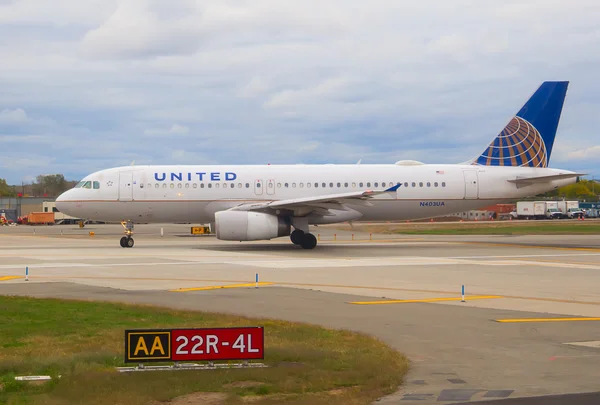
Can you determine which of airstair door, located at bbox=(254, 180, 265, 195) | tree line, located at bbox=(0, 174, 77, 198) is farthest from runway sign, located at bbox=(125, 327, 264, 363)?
tree line, located at bbox=(0, 174, 77, 198)

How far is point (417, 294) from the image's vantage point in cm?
1659

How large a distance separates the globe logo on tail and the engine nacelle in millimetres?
12257

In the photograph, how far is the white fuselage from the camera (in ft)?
112

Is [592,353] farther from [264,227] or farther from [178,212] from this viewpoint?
[178,212]

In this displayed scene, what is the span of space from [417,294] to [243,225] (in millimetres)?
14467

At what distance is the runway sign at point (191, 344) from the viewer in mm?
8117

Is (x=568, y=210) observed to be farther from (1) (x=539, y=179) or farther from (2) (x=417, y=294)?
(2) (x=417, y=294)

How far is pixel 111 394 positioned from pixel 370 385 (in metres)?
2.84

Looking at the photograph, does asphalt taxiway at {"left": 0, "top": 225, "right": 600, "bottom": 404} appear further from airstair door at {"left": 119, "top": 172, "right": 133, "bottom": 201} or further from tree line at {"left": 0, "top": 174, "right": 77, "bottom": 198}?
tree line at {"left": 0, "top": 174, "right": 77, "bottom": 198}

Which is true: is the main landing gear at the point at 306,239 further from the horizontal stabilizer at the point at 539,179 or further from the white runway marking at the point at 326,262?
the horizontal stabilizer at the point at 539,179

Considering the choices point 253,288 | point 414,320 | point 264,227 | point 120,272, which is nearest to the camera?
point 414,320

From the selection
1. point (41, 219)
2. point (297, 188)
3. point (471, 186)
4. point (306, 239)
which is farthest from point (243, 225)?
point (41, 219)

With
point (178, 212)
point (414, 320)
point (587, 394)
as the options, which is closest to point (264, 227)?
point (178, 212)

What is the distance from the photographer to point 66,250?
32.2 m
